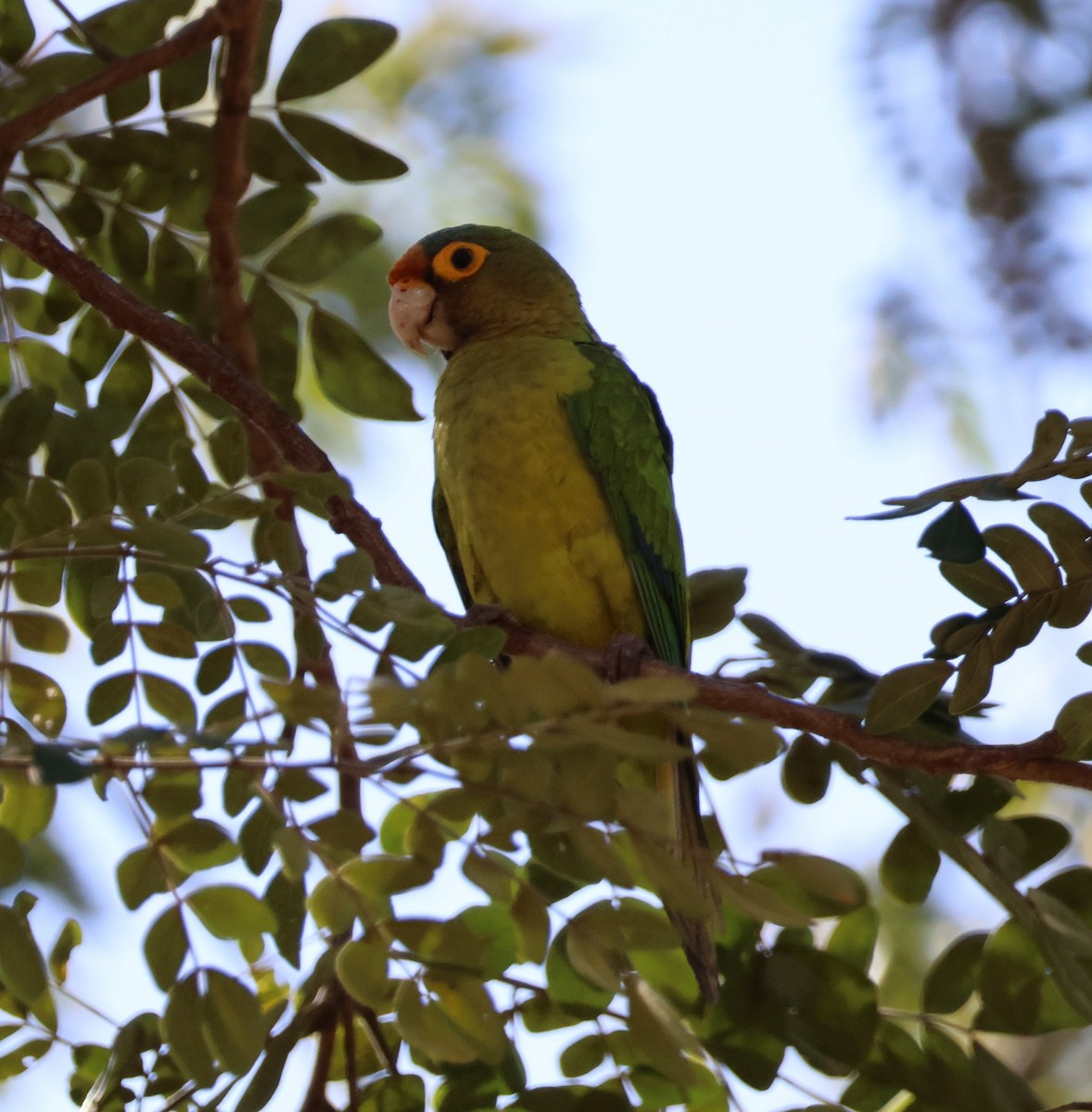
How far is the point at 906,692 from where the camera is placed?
1.75 meters

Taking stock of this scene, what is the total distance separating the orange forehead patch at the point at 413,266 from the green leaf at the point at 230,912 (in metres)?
2.12

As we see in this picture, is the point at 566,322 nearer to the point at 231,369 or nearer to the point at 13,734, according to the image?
the point at 231,369

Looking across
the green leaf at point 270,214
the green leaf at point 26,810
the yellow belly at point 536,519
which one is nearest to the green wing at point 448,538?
the yellow belly at point 536,519

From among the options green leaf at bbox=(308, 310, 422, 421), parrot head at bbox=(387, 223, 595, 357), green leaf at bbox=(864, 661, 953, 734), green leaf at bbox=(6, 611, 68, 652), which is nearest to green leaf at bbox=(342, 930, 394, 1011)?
green leaf at bbox=(6, 611, 68, 652)

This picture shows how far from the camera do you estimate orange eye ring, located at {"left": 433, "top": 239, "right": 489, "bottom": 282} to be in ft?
10.2

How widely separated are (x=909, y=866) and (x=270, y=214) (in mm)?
1523

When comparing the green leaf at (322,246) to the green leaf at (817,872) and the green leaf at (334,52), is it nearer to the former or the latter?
the green leaf at (334,52)

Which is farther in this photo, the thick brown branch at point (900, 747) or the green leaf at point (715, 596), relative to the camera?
the green leaf at point (715, 596)

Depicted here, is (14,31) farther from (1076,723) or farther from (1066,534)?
(1076,723)

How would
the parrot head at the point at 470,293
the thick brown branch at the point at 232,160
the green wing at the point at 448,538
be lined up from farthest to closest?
the parrot head at the point at 470,293 < the green wing at the point at 448,538 < the thick brown branch at the point at 232,160

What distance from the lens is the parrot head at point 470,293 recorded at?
310 centimetres

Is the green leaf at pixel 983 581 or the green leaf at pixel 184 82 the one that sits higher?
the green leaf at pixel 184 82

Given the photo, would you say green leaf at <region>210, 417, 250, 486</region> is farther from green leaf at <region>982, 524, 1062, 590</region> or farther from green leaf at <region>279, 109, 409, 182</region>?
green leaf at <region>982, 524, 1062, 590</region>

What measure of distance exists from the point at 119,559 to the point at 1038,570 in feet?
3.96
